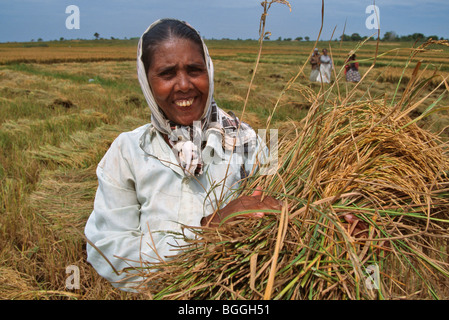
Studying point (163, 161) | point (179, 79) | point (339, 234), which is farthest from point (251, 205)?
point (179, 79)

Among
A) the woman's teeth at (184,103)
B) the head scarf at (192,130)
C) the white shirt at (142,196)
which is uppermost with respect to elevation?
the woman's teeth at (184,103)

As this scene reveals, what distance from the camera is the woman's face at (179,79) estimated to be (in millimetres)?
1272

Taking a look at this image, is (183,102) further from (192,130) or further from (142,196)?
(142,196)

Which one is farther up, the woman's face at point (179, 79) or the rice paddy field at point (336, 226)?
the woman's face at point (179, 79)

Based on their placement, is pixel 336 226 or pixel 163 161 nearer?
pixel 336 226

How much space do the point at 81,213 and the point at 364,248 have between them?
1.99 m

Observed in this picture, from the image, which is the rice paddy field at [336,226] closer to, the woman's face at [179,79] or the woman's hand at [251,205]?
the woman's hand at [251,205]

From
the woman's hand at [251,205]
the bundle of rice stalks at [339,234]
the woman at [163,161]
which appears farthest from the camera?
the woman at [163,161]

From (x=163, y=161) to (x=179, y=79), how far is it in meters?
0.33

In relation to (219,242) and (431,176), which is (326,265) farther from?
(431,176)

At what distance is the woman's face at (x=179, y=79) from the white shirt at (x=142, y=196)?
0.14m

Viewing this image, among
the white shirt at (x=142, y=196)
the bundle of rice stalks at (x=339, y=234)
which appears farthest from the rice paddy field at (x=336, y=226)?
the white shirt at (x=142, y=196)

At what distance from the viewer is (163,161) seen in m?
1.31

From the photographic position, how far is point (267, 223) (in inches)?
33.9
